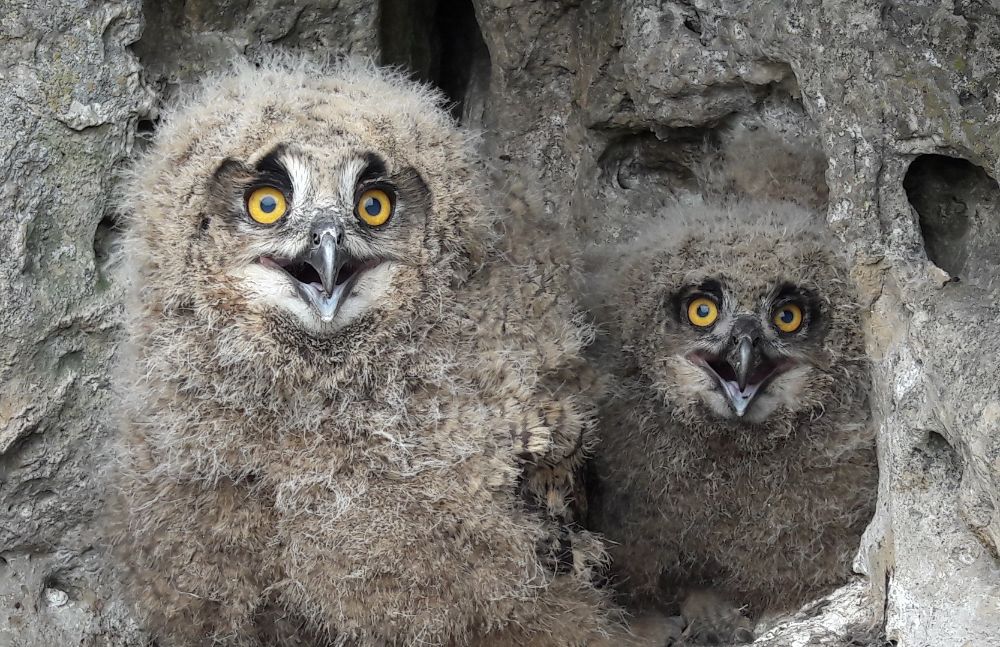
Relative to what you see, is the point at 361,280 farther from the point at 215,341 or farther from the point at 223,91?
the point at 223,91

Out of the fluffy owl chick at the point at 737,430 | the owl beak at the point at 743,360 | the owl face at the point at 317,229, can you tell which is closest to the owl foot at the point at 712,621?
the fluffy owl chick at the point at 737,430

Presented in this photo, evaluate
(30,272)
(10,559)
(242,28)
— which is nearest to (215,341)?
(30,272)

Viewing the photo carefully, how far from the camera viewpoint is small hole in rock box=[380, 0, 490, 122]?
425 cm

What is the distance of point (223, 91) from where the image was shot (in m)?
3.41

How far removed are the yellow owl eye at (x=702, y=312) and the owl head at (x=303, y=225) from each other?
79 centimetres

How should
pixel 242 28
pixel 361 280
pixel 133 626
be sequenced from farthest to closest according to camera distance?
pixel 242 28 → pixel 133 626 → pixel 361 280

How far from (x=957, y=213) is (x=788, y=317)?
687mm

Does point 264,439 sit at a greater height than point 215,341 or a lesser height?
lesser

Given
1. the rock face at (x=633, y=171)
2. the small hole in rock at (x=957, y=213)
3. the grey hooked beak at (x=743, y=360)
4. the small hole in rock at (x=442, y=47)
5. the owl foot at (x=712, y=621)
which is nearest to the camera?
the rock face at (x=633, y=171)

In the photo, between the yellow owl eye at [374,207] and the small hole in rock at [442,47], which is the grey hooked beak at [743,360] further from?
the small hole in rock at [442,47]

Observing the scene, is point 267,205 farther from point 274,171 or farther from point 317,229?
point 317,229

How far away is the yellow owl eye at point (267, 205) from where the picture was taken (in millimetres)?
2973

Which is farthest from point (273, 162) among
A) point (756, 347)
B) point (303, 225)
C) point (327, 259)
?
point (756, 347)

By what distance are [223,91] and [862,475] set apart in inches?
91.5
